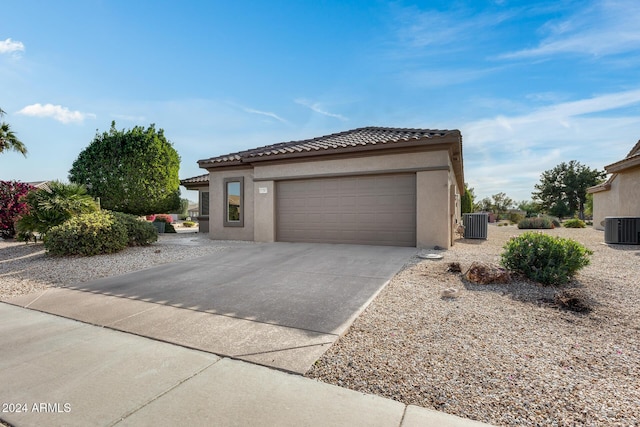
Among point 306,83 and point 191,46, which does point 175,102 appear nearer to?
point 191,46

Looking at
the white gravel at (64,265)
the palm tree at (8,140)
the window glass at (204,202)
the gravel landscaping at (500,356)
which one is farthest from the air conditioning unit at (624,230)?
the palm tree at (8,140)

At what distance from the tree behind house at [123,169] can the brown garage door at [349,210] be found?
9521mm

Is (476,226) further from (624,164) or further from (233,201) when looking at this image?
(233,201)

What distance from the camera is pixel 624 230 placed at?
10578 mm

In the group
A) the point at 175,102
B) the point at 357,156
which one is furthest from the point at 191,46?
the point at 357,156

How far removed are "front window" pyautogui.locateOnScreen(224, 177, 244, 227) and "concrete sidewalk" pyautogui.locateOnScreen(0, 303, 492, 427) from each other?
30.0ft

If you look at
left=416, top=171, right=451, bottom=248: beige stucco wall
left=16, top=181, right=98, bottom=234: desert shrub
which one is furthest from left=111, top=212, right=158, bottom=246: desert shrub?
→ left=416, top=171, right=451, bottom=248: beige stucco wall

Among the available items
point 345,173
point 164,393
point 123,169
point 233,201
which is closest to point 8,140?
point 123,169

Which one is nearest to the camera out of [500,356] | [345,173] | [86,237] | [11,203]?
[500,356]

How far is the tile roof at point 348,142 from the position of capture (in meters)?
9.10

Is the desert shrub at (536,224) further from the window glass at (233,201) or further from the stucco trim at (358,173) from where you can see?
the window glass at (233,201)

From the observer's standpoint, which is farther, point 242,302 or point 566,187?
point 566,187

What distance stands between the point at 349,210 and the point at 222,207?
5892mm

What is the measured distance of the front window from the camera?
12164 mm
